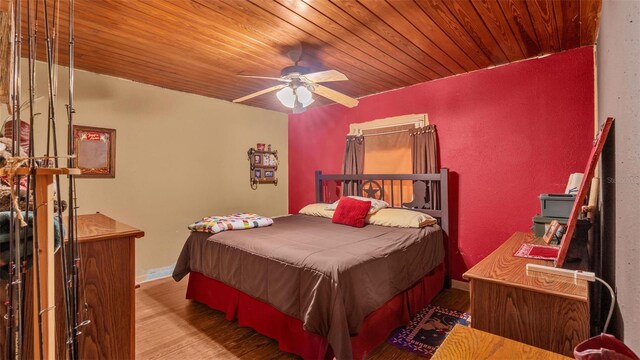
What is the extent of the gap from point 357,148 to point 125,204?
279 cm

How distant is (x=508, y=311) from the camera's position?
127 centimetres

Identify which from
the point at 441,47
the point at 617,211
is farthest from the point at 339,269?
the point at 441,47

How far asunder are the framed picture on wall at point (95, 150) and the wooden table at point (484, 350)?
11.2 ft

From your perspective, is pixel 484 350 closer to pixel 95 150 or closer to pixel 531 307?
pixel 531 307

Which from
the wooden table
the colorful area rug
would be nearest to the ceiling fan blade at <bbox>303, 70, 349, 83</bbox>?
the wooden table

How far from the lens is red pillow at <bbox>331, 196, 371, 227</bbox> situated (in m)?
3.11

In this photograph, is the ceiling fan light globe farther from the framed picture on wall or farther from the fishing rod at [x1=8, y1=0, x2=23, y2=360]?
the framed picture on wall

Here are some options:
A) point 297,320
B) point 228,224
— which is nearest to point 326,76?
point 228,224

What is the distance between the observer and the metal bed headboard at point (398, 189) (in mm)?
3129

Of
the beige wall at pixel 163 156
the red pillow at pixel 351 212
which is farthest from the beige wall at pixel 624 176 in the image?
the beige wall at pixel 163 156

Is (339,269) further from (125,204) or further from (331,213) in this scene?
(125,204)

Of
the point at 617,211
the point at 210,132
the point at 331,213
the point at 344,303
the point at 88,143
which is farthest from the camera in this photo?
the point at 210,132

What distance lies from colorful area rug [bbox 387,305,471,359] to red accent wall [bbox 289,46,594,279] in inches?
30.2

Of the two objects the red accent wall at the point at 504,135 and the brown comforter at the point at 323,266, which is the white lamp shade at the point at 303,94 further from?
the red accent wall at the point at 504,135
